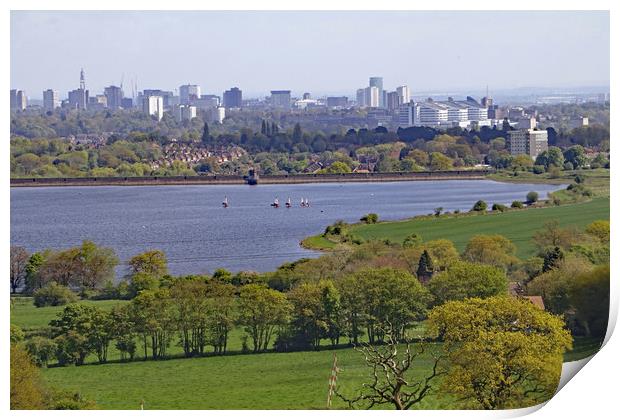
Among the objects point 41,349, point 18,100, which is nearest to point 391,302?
point 41,349

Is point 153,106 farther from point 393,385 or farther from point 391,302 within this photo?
point 393,385

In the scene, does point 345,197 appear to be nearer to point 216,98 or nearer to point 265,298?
point 216,98

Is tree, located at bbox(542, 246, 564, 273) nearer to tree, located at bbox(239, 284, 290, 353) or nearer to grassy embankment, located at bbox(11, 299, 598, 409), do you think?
grassy embankment, located at bbox(11, 299, 598, 409)

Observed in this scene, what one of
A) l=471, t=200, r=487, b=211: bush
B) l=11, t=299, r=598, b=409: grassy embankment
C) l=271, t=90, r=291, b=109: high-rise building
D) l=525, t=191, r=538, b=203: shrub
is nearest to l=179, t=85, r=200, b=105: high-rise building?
l=271, t=90, r=291, b=109: high-rise building

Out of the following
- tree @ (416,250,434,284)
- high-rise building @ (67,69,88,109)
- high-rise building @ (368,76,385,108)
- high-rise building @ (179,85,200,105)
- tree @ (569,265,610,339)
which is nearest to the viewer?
tree @ (569,265,610,339)

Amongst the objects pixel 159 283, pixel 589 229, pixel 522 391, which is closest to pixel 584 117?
pixel 589 229
